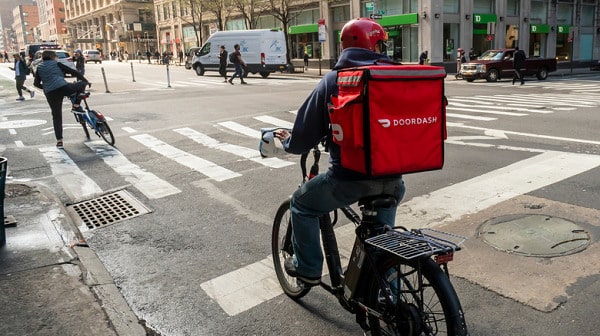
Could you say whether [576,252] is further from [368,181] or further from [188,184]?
[188,184]

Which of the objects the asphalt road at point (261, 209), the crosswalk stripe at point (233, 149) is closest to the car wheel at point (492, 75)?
the asphalt road at point (261, 209)

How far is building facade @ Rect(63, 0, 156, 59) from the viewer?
313 ft

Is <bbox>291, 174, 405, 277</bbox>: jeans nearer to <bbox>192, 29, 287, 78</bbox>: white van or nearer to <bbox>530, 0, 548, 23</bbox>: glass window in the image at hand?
<bbox>192, 29, 287, 78</bbox>: white van

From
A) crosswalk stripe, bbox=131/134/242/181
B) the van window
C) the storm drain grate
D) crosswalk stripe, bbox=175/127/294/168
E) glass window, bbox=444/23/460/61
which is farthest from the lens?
glass window, bbox=444/23/460/61

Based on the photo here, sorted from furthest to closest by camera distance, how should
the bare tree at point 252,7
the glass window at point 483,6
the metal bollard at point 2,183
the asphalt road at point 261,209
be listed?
the bare tree at point 252,7
the glass window at point 483,6
the metal bollard at point 2,183
the asphalt road at point 261,209

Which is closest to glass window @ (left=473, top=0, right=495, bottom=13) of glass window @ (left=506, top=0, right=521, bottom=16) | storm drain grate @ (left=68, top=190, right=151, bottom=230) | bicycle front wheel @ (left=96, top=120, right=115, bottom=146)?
glass window @ (left=506, top=0, right=521, bottom=16)

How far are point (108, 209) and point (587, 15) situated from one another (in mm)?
51932

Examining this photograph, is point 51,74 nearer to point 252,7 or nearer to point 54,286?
point 54,286

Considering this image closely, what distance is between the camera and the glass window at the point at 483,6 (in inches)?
1455

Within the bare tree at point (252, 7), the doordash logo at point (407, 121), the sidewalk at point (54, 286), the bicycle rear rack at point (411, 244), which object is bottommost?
the sidewalk at point (54, 286)

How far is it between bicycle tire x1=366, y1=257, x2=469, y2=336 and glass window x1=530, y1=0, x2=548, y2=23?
4490 centimetres

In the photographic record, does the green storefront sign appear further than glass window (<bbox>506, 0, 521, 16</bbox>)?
Yes

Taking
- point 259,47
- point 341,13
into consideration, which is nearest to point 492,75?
point 259,47

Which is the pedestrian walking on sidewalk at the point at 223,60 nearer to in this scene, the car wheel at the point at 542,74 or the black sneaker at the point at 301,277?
the car wheel at the point at 542,74
